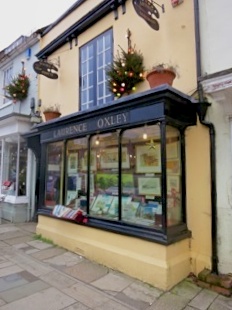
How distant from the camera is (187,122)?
453cm

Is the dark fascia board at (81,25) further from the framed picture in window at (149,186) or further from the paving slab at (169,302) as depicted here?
the paving slab at (169,302)

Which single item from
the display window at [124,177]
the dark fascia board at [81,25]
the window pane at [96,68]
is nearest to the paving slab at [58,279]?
the display window at [124,177]

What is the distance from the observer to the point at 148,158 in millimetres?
5137

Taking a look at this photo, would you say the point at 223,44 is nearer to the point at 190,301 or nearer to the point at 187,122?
the point at 187,122

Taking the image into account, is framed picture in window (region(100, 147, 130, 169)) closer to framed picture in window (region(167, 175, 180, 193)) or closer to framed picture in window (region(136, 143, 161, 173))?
framed picture in window (region(136, 143, 161, 173))

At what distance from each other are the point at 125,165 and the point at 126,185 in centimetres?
41

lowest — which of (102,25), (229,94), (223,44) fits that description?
(229,94)

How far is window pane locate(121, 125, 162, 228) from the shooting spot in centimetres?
481

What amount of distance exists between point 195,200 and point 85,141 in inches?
108

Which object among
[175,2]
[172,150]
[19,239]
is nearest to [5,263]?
[19,239]

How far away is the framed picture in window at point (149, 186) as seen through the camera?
15.8 feet

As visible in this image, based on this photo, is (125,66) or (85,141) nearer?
(125,66)

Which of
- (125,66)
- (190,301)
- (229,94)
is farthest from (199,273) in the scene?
(125,66)

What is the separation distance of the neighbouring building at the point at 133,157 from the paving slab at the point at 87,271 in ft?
0.62
